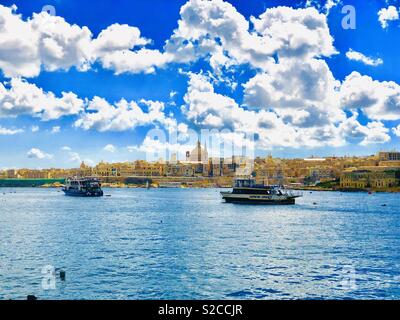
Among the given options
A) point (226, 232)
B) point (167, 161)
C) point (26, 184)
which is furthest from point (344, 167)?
point (226, 232)

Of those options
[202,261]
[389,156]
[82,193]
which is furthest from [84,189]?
[389,156]

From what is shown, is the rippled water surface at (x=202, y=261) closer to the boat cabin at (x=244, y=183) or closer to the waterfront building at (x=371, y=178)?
the boat cabin at (x=244, y=183)

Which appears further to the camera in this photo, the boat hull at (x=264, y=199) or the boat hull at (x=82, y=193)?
the boat hull at (x=82, y=193)

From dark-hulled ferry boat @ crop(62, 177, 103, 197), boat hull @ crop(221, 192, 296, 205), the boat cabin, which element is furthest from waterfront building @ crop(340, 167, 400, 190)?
the boat cabin

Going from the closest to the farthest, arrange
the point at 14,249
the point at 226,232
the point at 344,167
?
1. the point at 14,249
2. the point at 226,232
3. the point at 344,167

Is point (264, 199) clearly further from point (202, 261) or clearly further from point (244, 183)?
point (202, 261)

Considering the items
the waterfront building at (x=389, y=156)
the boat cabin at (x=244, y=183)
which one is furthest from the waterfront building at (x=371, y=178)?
the boat cabin at (x=244, y=183)

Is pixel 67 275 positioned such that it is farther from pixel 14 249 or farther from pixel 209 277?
pixel 14 249

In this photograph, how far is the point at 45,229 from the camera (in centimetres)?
3259

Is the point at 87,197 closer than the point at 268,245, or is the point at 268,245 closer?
the point at 268,245

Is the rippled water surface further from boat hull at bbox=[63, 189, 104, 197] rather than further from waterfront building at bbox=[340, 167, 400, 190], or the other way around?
waterfront building at bbox=[340, 167, 400, 190]

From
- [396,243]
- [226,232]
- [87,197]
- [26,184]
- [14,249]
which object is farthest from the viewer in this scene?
[26,184]
